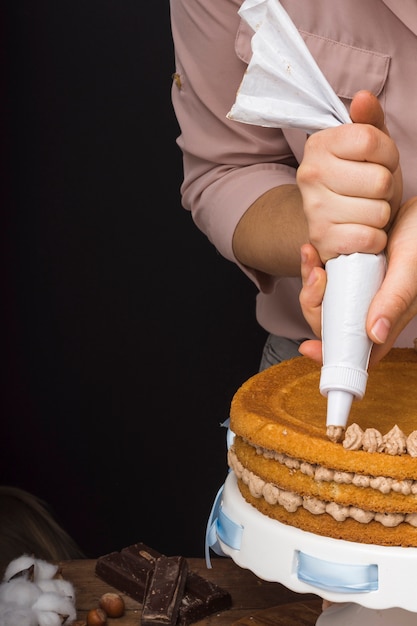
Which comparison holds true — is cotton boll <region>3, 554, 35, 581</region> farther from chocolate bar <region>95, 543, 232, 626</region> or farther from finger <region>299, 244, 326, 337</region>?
finger <region>299, 244, 326, 337</region>

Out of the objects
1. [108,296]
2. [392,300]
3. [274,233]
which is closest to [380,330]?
[392,300]

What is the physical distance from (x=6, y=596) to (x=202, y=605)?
0.78 ft

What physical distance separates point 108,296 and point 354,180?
4.32ft

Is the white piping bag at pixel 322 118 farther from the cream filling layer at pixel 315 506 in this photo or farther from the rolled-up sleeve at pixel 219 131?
the rolled-up sleeve at pixel 219 131

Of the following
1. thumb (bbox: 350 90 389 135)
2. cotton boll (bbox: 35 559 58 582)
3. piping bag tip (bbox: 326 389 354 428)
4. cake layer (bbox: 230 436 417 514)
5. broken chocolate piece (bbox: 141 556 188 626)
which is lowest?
cotton boll (bbox: 35 559 58 582)

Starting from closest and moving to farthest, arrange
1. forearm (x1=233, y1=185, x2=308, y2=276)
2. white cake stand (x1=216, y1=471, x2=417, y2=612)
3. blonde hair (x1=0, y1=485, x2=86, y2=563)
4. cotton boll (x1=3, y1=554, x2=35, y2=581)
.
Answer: white cake stand (x1=216, y1=471, x2=417, y2=612), forearm (x1=233, y1=185, x2=308, y2=276), cotton boll (x1=3, y1=554, x2=35, y2=581), blonde hair (x1=0, y1=485, x2=86, y2=563)

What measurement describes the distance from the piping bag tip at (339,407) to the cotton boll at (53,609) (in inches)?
19.7

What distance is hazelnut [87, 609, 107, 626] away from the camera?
1.15 meters

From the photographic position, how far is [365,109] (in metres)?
0.83

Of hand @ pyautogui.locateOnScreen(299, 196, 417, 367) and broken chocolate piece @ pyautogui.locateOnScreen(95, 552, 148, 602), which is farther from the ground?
hand @ pyautogui.locateOnScreen(299, 196, 417, 367)

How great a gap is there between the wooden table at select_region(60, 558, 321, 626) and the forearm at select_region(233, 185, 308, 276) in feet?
1.31

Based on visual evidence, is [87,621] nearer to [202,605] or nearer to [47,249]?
[202,605]

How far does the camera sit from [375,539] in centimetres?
82

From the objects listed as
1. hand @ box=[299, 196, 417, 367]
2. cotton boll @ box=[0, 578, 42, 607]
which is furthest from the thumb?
cotton boll @ box=[0, 578, 42, 607]
